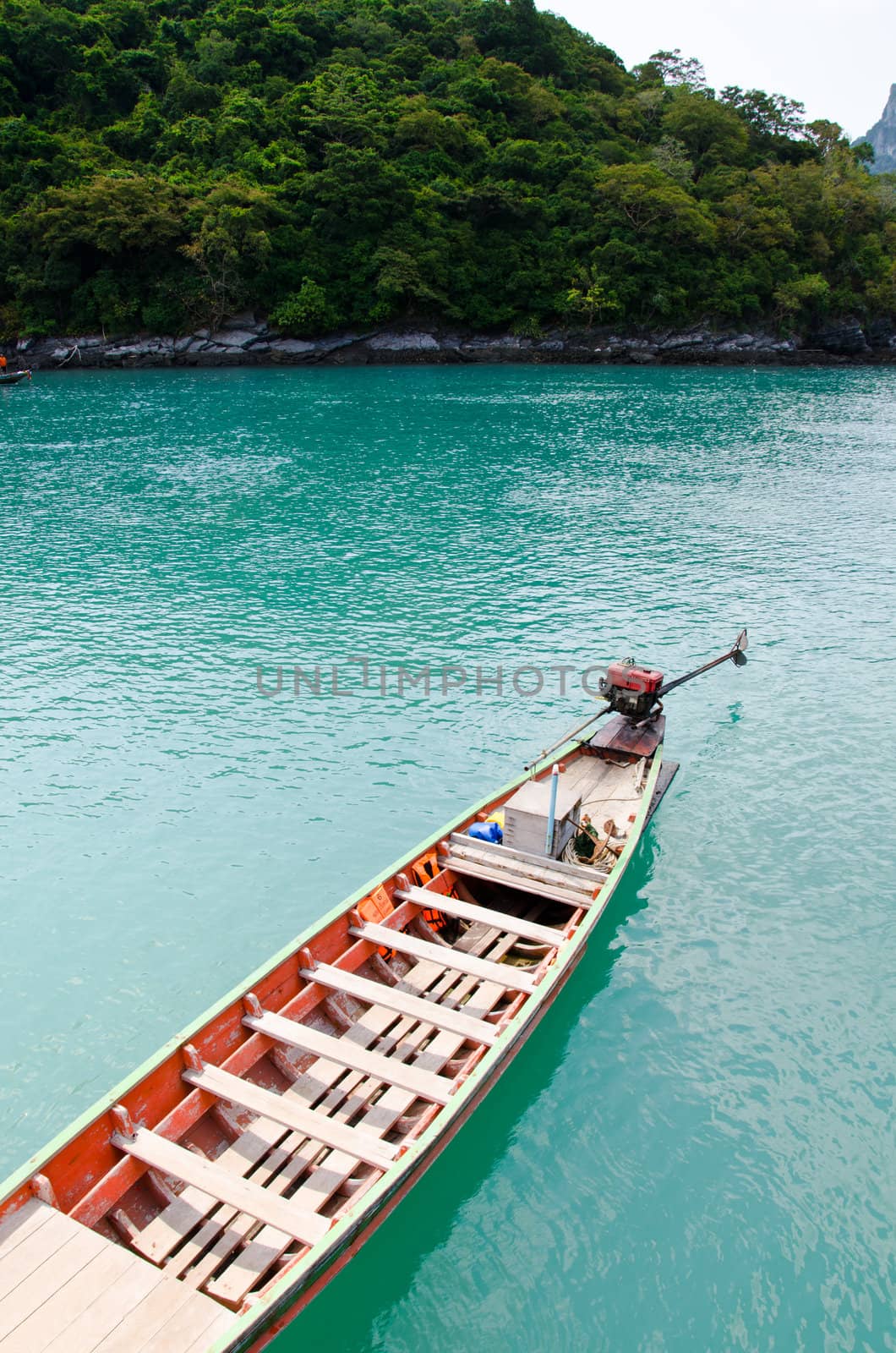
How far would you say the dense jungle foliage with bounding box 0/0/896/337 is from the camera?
234ft

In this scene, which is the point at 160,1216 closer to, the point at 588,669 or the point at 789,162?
the point at 588,669

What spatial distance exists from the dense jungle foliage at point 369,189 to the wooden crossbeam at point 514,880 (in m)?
69.2

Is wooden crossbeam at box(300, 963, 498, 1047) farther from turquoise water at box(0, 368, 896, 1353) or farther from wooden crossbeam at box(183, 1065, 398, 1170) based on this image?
turquoise water at box(0, 368, 896, 1353)

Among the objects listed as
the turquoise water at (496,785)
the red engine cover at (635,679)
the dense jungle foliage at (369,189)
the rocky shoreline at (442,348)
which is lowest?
the turquoise water at (496,785)

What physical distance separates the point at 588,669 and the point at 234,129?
259ft

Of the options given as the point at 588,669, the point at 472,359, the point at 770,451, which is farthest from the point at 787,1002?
the point at 472,359

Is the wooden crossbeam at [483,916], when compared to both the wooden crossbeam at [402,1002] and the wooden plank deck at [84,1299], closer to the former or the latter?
the wooden crossbeam at [402,1002]

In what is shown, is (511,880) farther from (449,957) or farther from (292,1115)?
(292,1115)

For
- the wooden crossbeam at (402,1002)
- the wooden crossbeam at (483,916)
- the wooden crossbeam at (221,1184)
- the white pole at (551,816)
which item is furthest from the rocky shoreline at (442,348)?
the wooden crossbeam at (221,1184)

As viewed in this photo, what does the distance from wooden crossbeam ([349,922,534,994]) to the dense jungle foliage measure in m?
70.6

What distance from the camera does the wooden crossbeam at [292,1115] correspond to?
7.54 m

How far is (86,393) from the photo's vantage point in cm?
5938

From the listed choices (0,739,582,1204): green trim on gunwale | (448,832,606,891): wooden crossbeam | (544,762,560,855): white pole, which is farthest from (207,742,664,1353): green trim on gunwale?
(0,739,582,1204): green trim on gunwale

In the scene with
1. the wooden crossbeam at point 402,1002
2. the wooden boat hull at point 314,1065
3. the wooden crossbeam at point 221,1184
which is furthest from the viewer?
the wooden crossbeam at point 402,1002
